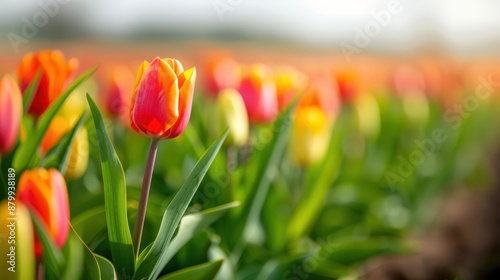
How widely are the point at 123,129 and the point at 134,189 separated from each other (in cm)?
36

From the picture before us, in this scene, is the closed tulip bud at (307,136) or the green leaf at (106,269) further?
the closed tulip bud at (307,136)

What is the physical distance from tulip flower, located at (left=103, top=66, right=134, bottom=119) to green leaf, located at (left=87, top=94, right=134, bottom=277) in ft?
1.56

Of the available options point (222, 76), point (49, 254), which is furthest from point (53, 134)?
point (222, 76)

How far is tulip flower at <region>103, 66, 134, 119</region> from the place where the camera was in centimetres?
101

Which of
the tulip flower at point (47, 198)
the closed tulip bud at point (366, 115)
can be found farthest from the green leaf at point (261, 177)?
the closed tulip bud at point (366, 115)

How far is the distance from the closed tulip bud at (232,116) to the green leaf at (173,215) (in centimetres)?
29

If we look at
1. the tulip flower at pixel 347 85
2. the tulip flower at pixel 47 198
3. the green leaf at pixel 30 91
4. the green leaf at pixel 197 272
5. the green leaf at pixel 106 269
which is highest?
the tulip flower at pixel 347 85

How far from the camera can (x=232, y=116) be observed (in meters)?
0.86

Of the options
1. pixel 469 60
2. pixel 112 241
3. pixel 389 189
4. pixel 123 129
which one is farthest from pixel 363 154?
pixel 469 60

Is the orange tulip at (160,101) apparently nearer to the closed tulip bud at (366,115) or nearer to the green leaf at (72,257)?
the green leaf at (72,257)

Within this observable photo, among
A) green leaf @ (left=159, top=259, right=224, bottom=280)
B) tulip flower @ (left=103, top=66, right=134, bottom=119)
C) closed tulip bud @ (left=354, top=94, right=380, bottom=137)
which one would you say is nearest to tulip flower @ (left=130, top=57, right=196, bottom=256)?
green leaf @ (left=159, top=259, right=224, bottom=280)

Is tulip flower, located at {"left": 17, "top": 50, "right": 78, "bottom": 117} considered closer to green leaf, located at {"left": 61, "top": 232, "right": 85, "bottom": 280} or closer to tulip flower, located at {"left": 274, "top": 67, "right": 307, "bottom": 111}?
green leaf, located at {"left": 61, "top": 232, "right": 85, "bottom": 280}

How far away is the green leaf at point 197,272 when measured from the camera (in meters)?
0.62

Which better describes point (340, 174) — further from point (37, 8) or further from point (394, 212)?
point (37, 8)
